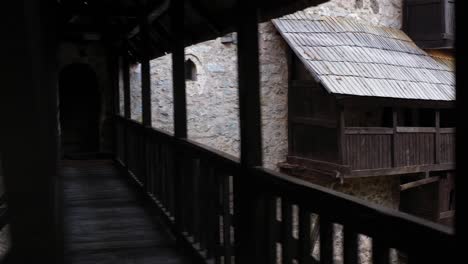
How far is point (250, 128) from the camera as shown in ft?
9.04

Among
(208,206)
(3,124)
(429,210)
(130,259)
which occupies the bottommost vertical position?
A: (429,210)

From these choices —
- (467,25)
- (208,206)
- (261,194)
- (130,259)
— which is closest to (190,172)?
(208,206)

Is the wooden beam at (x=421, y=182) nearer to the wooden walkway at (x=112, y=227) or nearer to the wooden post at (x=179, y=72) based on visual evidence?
the wooden walkway at (x=112, y=227)

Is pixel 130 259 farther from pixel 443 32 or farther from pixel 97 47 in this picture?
pixel 443 32

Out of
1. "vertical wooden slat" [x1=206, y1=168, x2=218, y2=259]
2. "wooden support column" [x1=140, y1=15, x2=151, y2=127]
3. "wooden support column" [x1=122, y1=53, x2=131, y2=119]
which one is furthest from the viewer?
"wooden support column" [x1=122, y1=53, x2=131, y2=119]

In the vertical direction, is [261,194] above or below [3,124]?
below

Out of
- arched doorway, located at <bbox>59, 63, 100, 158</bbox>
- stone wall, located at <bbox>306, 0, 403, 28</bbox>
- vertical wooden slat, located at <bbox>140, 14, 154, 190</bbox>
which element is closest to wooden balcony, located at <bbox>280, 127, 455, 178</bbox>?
stone wall, located at <bbox>306, 0, 403, 28</bbox>

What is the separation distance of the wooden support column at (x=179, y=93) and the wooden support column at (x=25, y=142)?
11.5 feet

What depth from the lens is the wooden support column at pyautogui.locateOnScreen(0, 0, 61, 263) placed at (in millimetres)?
813

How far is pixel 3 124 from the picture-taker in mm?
822

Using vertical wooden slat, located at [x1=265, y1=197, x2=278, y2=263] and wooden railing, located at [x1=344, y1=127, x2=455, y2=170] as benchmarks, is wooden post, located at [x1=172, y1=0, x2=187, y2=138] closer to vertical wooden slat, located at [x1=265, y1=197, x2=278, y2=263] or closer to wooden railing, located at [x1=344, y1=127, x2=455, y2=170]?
vertical wooden slat, located at [x1=265, y1=197, x2=278, y2=263]

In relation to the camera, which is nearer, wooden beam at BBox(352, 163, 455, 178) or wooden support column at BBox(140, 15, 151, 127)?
wooden support column at BBox(140, 15, 151, 127)

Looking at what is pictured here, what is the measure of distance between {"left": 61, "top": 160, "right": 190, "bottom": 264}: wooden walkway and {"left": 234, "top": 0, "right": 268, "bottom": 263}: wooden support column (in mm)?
974

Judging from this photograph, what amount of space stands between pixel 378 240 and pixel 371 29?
44.0 ft
